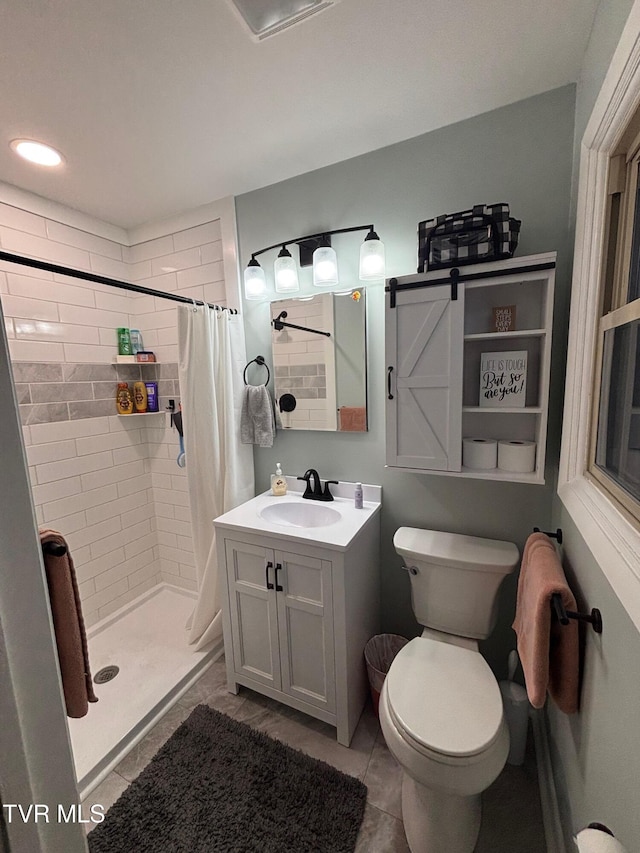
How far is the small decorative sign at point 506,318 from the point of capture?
4.40ft

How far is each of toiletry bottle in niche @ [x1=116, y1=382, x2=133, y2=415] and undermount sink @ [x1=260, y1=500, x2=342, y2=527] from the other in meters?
1.20

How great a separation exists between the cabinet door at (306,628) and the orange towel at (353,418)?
0.66 m

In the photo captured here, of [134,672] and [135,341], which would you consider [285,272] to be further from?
[134,672]

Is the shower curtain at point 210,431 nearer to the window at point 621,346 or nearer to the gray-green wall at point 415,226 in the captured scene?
the gray-green wall at point 415,226

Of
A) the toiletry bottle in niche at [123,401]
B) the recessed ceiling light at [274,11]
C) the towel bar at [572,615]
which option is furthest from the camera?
the toiletry bottle in niche at [123,401]

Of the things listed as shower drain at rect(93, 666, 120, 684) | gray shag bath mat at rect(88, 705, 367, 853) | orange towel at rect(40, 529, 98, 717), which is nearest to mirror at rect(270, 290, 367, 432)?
orange towel at rect(40, 529, 98, 717)

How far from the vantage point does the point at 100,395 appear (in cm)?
214

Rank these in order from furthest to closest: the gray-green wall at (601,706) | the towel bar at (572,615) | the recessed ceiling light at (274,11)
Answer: the recessed ceiling light at (274,11) → the towel bar at (572,615) → the gray-green wall at (601,706)

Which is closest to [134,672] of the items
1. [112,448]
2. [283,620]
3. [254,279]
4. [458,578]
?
[283,620]

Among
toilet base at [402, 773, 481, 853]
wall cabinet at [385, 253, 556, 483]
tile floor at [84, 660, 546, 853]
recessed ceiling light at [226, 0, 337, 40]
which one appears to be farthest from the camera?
wall cabinet at [385, 253, 556, 483]

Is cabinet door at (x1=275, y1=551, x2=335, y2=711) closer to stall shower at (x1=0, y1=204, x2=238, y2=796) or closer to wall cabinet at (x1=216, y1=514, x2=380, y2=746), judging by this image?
wall cabinet at (x1=216, y1=514, x2=380, y2=746)

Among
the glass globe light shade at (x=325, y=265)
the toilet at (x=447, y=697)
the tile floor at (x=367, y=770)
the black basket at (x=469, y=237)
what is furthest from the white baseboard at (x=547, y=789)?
the glass globe light shade at (x=325, y=265)

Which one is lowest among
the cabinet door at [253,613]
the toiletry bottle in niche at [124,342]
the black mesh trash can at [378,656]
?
the black mesh trash can at [378,656]

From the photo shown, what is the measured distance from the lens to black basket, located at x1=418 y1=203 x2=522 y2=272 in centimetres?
121
